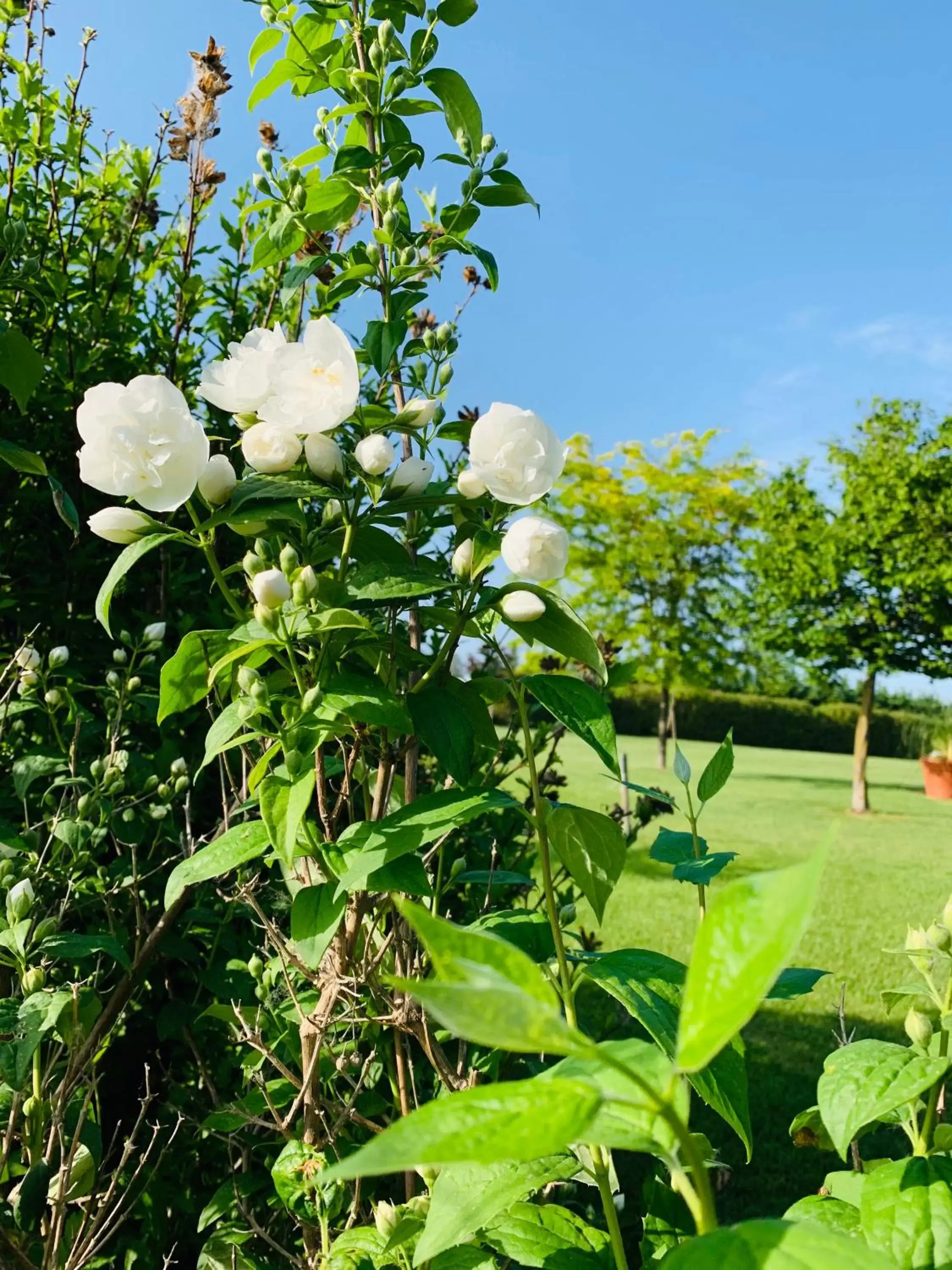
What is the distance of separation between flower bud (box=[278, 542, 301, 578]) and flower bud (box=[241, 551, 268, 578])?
0.02 meters

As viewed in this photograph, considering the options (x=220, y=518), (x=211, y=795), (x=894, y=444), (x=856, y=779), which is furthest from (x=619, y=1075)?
(x=894, y=444)

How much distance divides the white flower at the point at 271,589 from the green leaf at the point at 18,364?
0.81m

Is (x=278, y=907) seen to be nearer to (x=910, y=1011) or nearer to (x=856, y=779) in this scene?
(x=910, y=1011)

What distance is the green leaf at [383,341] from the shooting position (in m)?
1.21

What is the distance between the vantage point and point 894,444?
15.2 m

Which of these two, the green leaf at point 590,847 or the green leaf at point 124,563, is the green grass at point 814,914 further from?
the green leaf at point 124,563

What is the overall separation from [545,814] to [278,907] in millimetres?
911

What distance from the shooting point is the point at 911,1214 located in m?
0.73

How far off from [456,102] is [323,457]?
710 millimetres

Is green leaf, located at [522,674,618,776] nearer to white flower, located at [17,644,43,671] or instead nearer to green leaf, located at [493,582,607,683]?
green leaf, located at [493,582,607,683]

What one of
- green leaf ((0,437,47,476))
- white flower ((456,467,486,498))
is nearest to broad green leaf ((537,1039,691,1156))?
white flower ((456,467,486,498))

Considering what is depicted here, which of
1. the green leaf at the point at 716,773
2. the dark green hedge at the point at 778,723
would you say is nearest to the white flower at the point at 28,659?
the green leaf at the point at 716,773

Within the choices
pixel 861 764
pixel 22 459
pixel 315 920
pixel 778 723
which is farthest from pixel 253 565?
pixel 778 723

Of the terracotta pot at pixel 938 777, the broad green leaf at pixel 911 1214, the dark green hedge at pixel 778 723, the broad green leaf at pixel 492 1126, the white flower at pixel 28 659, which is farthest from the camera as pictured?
Answer: the dark green hedge at pixel 778 723
